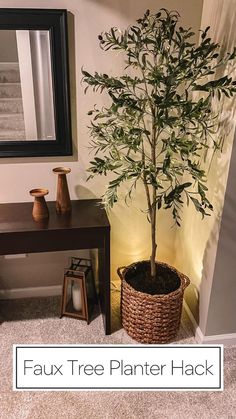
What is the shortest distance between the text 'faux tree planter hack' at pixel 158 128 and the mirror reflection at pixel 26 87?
0.95 feet

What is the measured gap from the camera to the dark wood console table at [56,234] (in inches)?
70.2

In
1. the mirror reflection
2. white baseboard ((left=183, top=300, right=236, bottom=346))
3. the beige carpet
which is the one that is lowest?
the beige carpet

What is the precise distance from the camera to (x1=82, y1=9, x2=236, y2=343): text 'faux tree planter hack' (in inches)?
57.7

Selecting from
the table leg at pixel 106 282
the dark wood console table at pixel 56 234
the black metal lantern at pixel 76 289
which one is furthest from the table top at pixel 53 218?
the black metal lantern at pixel 76 289

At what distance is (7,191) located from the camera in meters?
2.08

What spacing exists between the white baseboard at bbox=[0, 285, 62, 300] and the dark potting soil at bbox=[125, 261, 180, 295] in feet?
2.04

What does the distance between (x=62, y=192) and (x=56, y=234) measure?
25cm

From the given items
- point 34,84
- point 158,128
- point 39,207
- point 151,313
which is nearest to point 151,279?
point 151,313

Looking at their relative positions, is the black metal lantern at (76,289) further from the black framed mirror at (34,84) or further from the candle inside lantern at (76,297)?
the black framed mirror at (34,84)

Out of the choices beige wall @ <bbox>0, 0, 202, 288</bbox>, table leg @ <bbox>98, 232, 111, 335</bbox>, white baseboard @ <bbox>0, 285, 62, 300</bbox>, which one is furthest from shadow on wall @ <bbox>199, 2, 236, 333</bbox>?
white baseboard @ <bbox>0, 285, 62, 300</bbox>

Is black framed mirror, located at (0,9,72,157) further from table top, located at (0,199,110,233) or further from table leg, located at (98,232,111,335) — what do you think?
table leg, located at (98,232,111,335)

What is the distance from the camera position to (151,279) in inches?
78.2

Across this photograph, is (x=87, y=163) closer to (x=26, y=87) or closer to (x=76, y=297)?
(x=26, y=87)

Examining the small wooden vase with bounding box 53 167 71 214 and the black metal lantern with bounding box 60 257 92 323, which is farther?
the black metal lantern with bounding box 60 257 92 323
